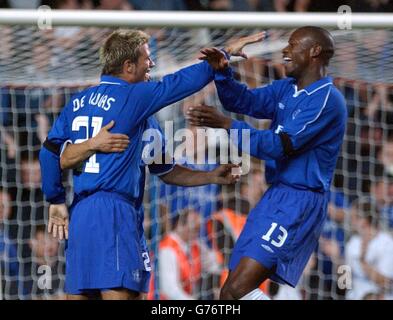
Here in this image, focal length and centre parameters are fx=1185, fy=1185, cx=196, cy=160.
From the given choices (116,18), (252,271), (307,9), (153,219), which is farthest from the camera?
(307,9)

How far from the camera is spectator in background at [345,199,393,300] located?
8.52 m

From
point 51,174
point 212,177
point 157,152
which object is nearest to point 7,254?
point 51,174

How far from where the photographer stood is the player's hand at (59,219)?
621 centimetres

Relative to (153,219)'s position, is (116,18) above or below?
above

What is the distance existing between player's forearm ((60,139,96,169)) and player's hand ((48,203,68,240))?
31 cm

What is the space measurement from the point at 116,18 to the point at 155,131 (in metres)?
0.78

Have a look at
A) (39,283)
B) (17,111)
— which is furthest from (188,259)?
(17,111)

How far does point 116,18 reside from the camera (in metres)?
6.55

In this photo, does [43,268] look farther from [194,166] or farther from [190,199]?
[194,166]

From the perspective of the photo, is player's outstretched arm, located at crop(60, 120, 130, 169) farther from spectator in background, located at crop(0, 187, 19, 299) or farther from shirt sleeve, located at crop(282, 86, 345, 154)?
spectator in background, located at crop(0, 187, 19, 299)

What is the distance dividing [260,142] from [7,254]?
2.90 m

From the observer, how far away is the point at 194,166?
7.68 m

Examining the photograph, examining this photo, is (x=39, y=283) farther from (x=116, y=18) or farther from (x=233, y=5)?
(x=233, y=5)
